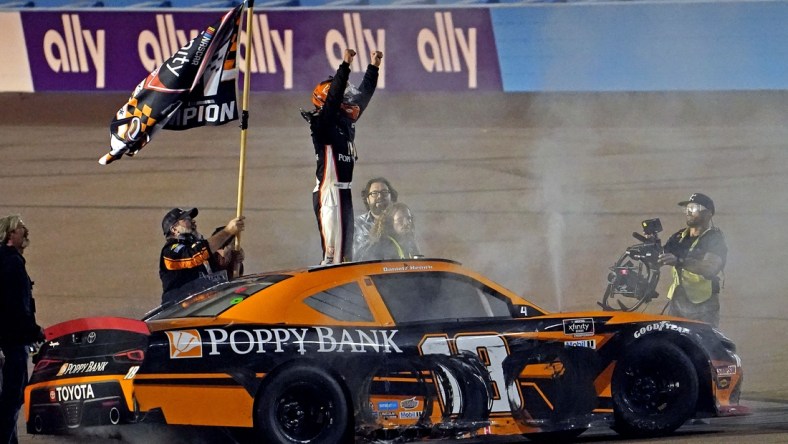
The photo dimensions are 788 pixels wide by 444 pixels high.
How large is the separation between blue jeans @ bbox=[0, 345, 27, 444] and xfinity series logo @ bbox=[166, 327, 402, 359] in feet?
3.62

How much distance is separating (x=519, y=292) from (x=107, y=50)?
1274cm

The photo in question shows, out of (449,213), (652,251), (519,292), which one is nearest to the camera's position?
(652,251)

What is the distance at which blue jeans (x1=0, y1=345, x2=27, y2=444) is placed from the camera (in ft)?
28.1

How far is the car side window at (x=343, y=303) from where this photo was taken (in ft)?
28.1

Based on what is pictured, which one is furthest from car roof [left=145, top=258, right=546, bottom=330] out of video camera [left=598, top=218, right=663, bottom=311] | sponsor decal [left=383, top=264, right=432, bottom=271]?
video camera [left=598, top=218, right=663, bottom=311]

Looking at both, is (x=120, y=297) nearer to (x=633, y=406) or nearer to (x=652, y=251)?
(x=652, y=251)

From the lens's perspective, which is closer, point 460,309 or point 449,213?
point 460,309

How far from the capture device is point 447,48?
979 inches

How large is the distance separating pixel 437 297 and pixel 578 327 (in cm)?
85

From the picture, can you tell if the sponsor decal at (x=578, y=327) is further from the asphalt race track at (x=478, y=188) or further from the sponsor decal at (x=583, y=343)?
the asphalt race track at (x=478, y=188)

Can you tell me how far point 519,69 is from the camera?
24.5 meters

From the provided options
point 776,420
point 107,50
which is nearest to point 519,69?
point 107,50

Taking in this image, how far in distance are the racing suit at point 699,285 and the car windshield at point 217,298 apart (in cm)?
347

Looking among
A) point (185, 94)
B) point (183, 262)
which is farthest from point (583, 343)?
point (185, 94)
